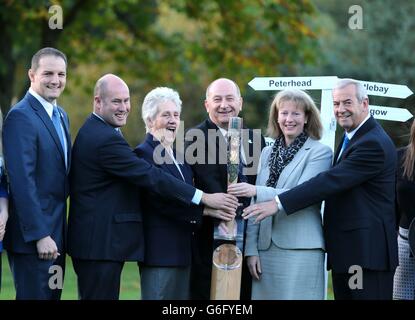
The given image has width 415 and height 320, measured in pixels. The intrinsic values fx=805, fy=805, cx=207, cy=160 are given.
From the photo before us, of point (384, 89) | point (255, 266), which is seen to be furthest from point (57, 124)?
point (384, 89)

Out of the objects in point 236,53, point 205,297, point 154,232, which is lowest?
point 205,297

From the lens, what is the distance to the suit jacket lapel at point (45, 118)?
6.29 metres

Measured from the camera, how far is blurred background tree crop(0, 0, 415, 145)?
16.7m

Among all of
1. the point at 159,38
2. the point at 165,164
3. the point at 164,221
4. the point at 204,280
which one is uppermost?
the point at 159,38

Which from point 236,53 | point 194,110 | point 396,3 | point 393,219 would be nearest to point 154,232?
point 393,219

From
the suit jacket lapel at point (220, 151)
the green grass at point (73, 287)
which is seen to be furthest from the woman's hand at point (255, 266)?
the green grass at point (73, 287)

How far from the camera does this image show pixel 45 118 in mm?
6297

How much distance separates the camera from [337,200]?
648 cm

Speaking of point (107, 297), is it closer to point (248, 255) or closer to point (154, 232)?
point (154, 232)

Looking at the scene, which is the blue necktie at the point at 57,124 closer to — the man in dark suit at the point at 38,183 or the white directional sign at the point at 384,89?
the man in dark suit at the point at 38,183

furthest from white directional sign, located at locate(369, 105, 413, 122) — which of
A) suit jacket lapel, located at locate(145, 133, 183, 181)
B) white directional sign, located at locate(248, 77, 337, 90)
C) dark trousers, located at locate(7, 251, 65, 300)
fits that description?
dark trousers, located at locate(7, 251, 65, 300)

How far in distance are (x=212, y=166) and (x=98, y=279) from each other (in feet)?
4.55

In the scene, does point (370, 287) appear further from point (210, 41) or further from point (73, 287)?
point (210, 41)

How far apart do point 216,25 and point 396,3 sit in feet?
21.4
